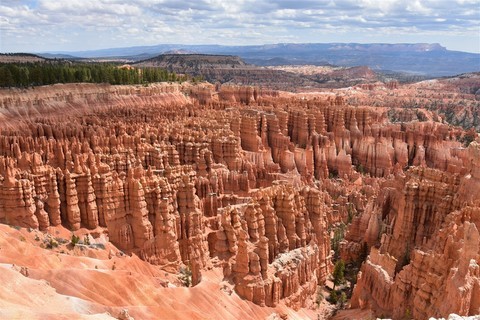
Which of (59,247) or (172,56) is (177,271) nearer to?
(59,247)

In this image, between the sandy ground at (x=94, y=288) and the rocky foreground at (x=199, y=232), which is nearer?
the sandy ground at (x=94, y=288)

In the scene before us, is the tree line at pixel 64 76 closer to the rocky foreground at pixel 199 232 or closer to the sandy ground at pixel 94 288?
the rocky foreground at pixel 199 232

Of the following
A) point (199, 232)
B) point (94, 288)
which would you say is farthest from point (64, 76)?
point (94, 288)

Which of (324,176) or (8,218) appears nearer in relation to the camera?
(8,218)

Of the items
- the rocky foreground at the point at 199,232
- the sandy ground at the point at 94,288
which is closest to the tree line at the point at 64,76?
the rocky foreground at the point at 199,232

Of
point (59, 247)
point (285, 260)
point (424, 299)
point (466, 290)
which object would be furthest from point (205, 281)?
point (466, 290)

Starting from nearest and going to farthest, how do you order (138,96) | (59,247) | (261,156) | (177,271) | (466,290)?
1. (466,290)
2. (59,247)
3. (177,271)
4. (261,156)
5. (138,96)

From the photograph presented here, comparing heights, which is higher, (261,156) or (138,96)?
(138,96)

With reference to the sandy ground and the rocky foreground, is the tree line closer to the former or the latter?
the rocky foreground

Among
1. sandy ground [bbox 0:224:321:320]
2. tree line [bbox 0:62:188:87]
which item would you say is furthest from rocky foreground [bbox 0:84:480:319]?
tree line [bbox 0:62:188:87]
